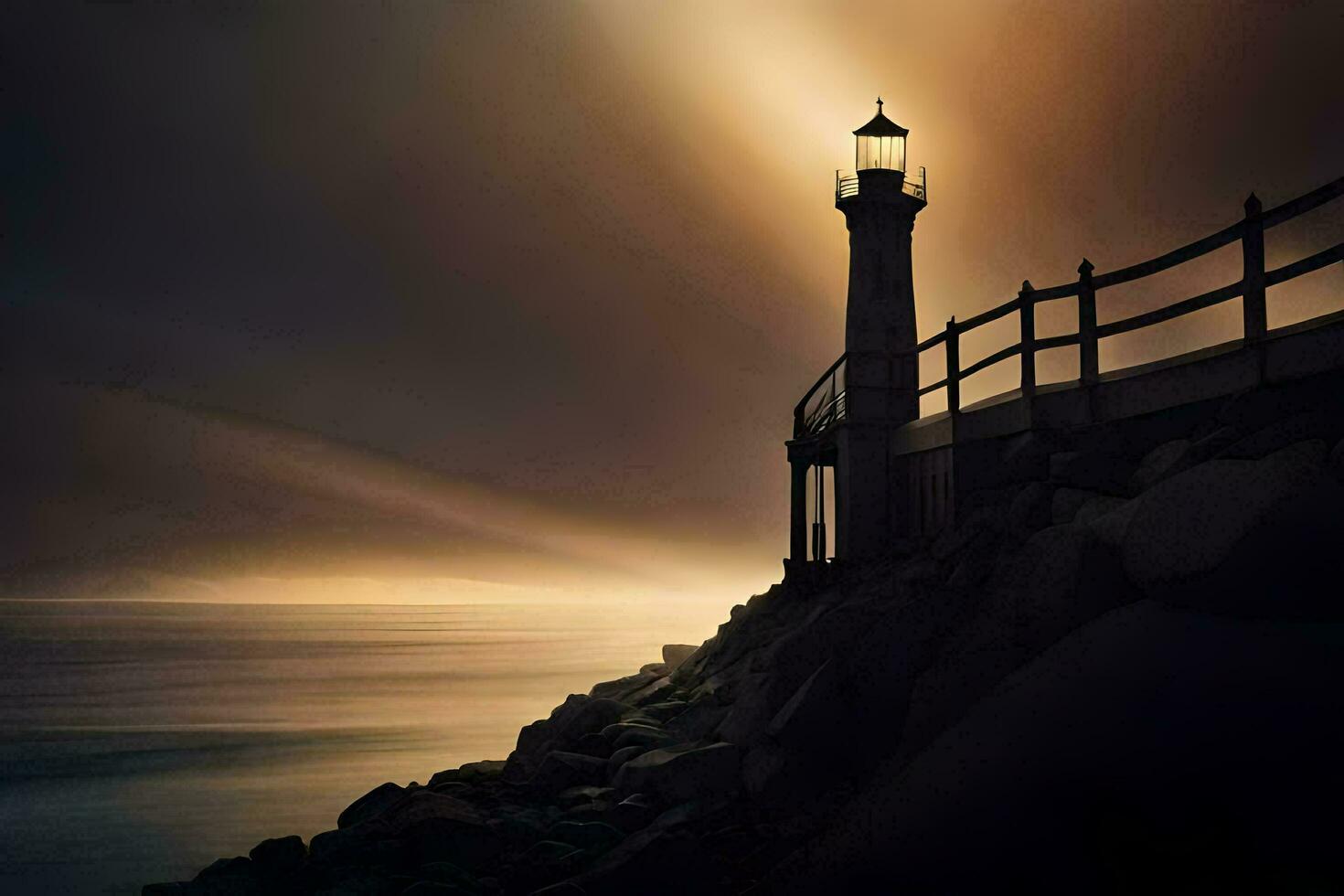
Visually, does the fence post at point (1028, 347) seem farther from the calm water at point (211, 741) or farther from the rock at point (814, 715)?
the calm water at point (211, 741)

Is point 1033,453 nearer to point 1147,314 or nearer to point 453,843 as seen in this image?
point 1147,314

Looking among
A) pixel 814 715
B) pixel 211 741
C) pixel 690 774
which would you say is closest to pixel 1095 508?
pixel 814 715

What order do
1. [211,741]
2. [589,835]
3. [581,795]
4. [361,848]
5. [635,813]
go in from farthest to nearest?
[211,741] < [581,795] < [361,848] < [635,813] < [589,835]

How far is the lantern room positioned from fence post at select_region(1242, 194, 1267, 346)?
429 inches

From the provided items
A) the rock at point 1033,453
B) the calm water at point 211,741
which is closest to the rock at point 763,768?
the rock at point 1033,453

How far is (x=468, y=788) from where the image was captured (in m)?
16.0

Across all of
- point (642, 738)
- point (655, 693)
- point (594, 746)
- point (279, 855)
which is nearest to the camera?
point (642, 738)

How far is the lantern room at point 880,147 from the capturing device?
20859 mm

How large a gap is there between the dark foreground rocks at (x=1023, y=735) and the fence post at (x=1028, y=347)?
1.58 ft

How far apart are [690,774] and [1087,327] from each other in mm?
6497

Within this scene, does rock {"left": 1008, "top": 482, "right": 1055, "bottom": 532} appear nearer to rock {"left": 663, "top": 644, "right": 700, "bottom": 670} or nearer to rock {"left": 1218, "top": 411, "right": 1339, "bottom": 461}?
rock {"left": 1218, "top": 411, "right": 1339, "bottom": 461}

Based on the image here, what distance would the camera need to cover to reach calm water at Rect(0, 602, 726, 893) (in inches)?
1006

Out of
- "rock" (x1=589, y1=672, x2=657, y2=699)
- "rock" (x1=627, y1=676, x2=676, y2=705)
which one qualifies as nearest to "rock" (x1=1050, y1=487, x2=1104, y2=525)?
"rock" (x1=627, y1=676, x2=676, y2=705)

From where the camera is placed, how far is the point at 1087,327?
12367 mm
